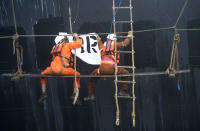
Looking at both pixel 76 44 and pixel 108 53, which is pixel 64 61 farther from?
pixel 108 53

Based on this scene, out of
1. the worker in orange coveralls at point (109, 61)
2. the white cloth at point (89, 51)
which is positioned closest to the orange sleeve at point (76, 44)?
the worker in orange coveralls at point (109, 61)

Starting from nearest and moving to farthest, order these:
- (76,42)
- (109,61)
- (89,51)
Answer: (76,42) < (109,61) < (89,51)

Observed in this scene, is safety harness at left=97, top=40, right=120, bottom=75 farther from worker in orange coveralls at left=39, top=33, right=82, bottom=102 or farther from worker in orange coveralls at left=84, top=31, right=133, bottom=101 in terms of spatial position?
worker in orange coveralls at left=39, top=33, right=82, bottom=102

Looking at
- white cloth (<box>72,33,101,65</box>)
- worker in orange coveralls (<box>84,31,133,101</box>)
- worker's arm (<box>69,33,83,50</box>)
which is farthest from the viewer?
white cloth (<box>72,33,101,65</box>)

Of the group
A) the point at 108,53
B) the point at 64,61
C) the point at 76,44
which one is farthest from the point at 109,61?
the point at 64,61

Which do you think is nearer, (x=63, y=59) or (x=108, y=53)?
(x=63, y=59)

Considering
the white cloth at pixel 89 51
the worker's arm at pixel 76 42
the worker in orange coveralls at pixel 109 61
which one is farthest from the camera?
the white cloth at pixel 89 51

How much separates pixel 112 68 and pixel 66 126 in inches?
78.5

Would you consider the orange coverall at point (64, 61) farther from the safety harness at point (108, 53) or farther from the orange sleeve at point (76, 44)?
the safety harness at point (108, 53)

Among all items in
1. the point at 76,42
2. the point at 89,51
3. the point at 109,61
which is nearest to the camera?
the point at 76,42

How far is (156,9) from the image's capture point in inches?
Result: 204

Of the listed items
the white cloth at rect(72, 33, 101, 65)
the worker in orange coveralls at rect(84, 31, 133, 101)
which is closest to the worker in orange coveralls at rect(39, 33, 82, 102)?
the worker in orange coveralls at rect(84, 31, 133, 101)

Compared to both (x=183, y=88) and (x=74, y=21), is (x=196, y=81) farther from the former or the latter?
(x=74, y=21)

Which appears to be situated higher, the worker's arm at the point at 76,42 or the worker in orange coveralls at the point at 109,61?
the worker's arm at the point at 76,42
